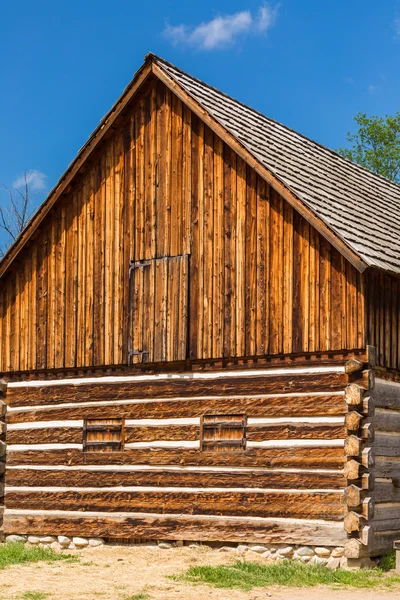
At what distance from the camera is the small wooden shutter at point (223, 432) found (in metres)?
18.7

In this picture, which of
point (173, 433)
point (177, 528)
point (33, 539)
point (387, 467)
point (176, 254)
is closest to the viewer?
point (387, 467)

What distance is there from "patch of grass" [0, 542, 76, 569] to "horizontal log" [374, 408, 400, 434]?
575 cm

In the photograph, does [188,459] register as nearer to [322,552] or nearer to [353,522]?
[322,552]

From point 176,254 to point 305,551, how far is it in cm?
584

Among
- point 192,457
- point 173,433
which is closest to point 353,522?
point 192,457

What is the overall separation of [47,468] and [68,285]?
3.58m

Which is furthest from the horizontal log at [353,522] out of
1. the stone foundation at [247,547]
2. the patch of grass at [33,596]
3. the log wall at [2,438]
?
the log wall at [2,438]

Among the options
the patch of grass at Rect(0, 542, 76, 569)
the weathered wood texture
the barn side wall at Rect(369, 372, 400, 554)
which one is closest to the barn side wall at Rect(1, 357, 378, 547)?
the barn side wall at Rect(369, 372, 400, 554)

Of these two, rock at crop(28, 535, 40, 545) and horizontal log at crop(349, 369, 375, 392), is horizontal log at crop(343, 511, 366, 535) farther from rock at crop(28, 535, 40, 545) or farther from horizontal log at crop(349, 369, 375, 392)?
rock at crop(28, 535, 40, 545)

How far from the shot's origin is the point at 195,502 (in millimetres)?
18984

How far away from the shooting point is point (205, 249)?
64.4 ft

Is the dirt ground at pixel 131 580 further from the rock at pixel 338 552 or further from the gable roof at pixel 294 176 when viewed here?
the gable roof at pixel 294 176

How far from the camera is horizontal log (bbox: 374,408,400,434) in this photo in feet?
58.7

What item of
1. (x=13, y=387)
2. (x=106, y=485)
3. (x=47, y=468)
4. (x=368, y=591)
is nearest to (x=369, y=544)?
(x=368, y=591)
